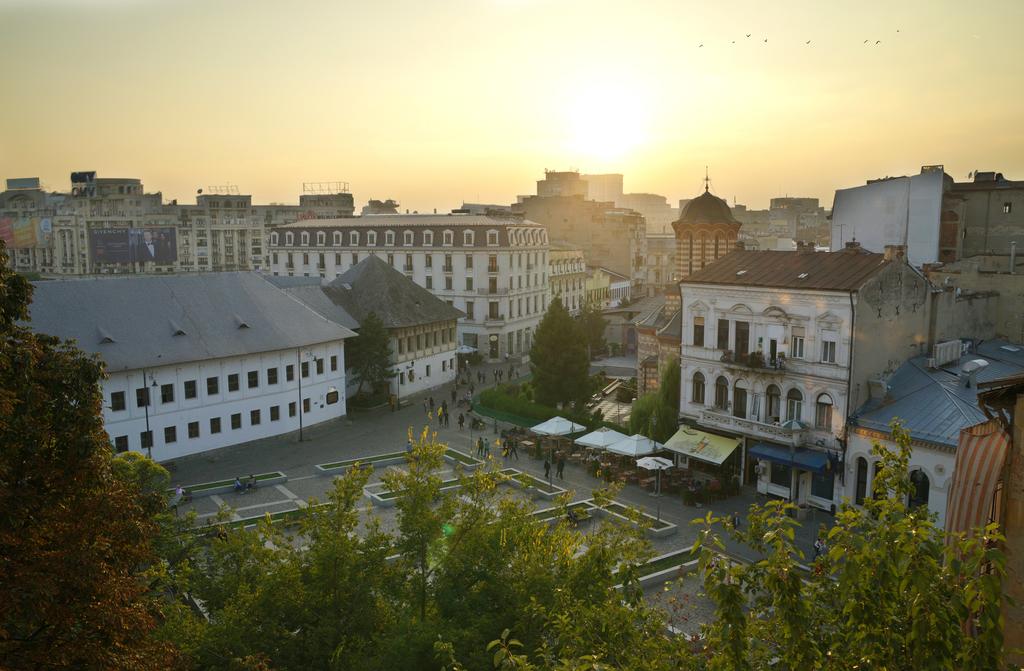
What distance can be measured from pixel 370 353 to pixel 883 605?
47.7 m

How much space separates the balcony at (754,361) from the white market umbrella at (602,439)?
6.67 metres

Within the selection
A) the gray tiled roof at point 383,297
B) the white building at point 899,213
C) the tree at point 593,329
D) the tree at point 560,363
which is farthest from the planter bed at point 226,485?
the tree at point 593,329

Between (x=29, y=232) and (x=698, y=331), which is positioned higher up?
(x=29, y=232)

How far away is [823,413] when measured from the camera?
1361 inches

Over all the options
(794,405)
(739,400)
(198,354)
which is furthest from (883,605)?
(198,354)

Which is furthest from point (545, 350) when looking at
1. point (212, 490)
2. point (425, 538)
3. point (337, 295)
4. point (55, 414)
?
point (55, 414)

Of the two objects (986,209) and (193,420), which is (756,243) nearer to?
(986,209)

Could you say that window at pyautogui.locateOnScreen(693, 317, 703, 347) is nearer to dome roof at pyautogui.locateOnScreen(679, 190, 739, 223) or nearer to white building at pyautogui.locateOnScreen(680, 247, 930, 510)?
white building at pyautogui.locateOnScreen(680, 247, 930, 510)

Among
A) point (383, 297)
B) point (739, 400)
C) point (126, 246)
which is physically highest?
point (126, 246)

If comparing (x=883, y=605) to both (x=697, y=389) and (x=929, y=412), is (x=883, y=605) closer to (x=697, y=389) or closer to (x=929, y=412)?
(x=929, y=412)

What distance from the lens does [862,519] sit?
10461mm

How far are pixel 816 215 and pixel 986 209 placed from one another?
102 m

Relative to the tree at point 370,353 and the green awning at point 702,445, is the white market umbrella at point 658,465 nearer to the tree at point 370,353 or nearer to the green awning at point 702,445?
the green awning at point 702,445

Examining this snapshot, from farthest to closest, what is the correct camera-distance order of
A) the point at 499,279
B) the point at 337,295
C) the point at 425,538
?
the point at 499,279 → the point at 337,295 → the point at 425,538
